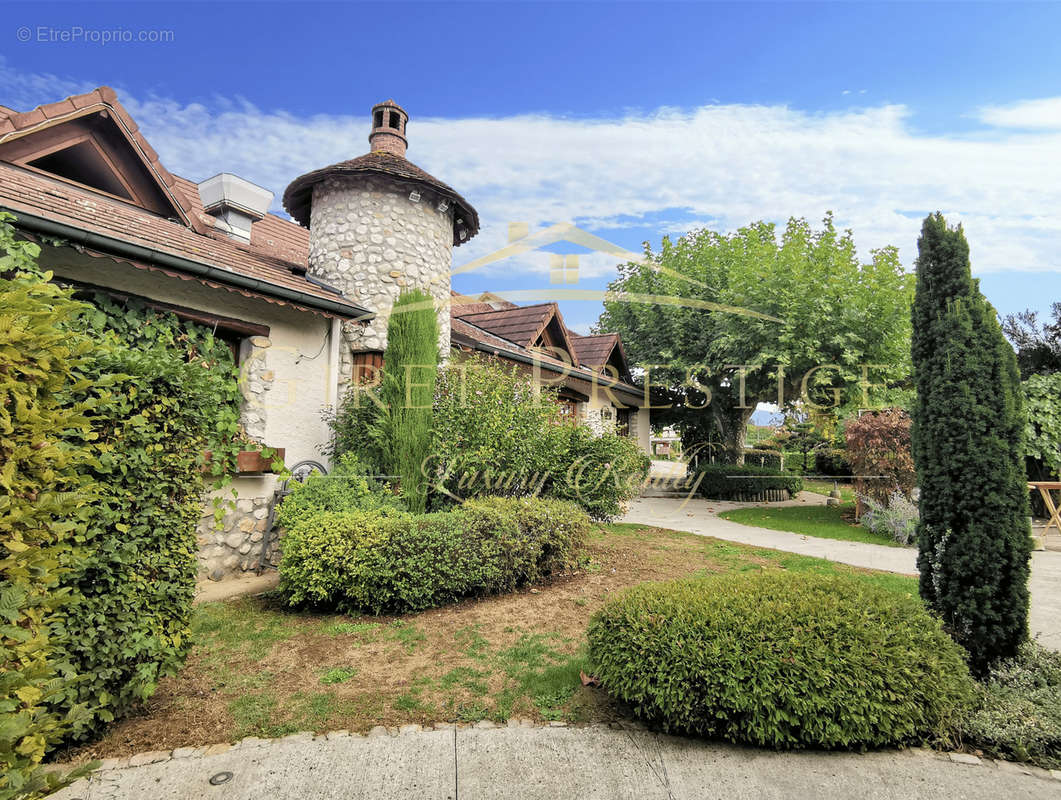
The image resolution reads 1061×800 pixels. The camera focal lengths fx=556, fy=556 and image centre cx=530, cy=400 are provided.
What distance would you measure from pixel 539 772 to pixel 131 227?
637 centimetres

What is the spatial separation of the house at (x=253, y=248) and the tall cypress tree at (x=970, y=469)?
17.0ft

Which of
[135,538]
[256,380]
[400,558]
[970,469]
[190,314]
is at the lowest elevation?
[400,558]

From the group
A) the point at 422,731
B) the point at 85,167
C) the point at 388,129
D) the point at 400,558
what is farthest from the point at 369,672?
the point at 388,129

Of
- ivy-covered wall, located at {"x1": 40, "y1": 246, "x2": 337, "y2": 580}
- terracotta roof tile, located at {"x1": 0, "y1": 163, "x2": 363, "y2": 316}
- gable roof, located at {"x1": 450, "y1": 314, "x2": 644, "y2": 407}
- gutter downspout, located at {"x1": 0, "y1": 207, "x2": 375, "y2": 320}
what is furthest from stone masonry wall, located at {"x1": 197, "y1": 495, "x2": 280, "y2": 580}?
gable roof, located at {"x1": 450, "y1": 314, "x2": 644, "y2": 407}

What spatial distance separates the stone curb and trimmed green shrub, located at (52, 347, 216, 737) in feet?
0.87

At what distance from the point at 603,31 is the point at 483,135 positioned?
7.16 ft

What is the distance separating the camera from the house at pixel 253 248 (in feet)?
18.1

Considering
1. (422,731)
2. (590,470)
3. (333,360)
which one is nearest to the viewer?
(422,731)

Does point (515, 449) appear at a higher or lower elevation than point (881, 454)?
higher

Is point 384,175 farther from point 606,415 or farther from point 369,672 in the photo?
point 606,415

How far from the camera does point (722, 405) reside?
1734 centimetres

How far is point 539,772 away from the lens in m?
2.71

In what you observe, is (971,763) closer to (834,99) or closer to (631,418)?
(834,99)

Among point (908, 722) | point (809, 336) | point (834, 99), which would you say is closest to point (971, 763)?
point (908, 722)
